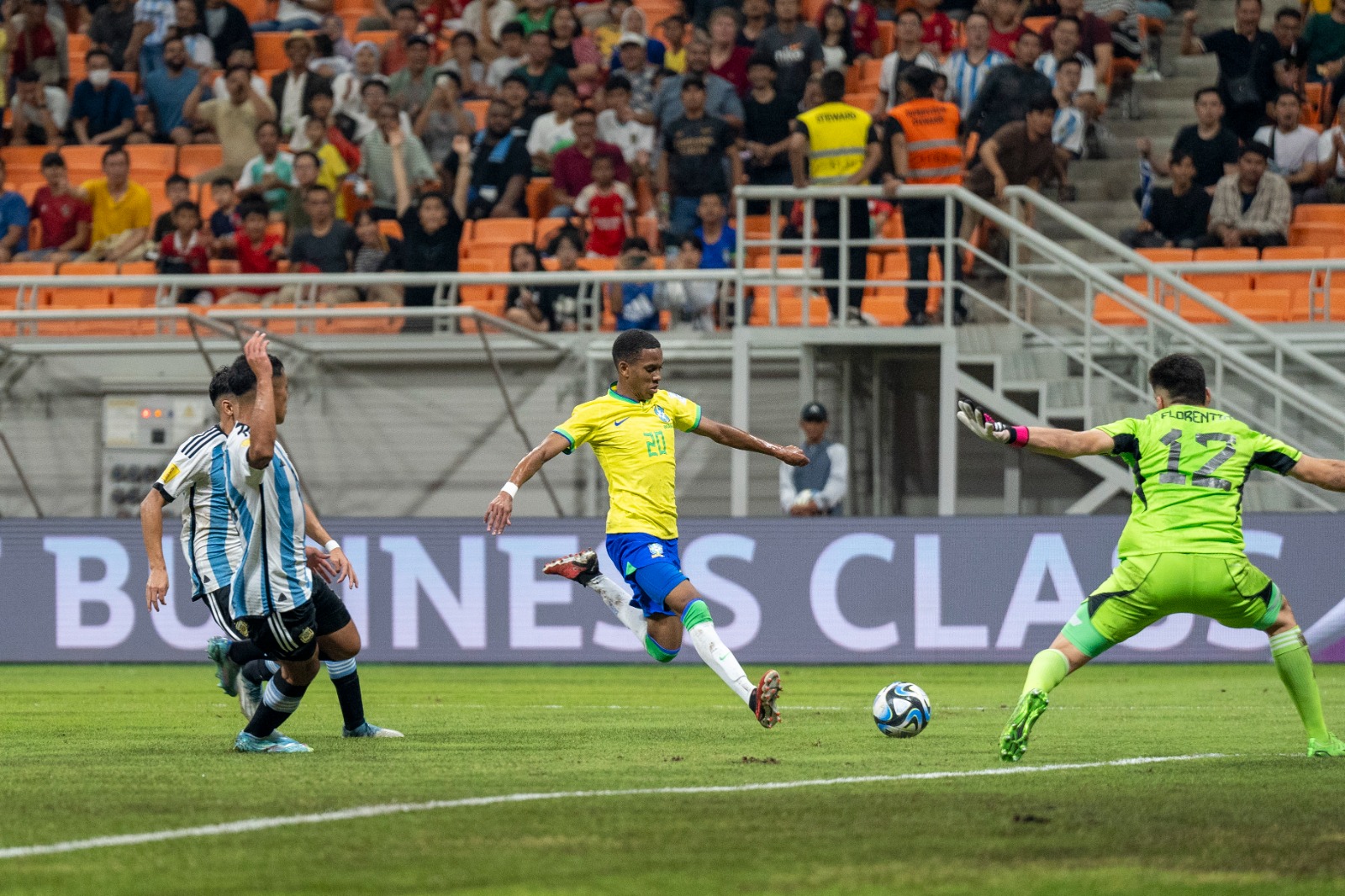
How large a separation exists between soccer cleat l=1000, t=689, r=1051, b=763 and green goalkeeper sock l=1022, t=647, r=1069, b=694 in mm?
49

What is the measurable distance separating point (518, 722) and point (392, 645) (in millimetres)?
5622

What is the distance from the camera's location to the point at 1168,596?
25.6ft

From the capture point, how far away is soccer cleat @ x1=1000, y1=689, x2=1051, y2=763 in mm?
7594

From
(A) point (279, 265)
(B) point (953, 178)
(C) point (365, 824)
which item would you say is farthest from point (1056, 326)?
(C) point (365, 824)

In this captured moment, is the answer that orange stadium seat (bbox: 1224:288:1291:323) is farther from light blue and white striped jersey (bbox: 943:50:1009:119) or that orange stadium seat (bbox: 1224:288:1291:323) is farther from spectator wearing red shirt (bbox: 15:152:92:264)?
spectator wearing red shirt (bbox: 15:152:92:264)

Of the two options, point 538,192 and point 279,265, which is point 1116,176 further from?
point 279,265

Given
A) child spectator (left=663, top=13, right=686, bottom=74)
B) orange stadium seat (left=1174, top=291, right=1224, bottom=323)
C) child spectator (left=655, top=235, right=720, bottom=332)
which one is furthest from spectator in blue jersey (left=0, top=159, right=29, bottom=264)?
orange stadium seat (left=1174, top=291, right=1224, bottom=323)

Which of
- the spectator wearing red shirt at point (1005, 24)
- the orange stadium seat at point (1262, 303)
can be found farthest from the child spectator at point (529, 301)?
the orange stadium seat at point (1262, 303)

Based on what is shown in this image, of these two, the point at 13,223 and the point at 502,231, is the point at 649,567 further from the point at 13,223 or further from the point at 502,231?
the point at 13,223

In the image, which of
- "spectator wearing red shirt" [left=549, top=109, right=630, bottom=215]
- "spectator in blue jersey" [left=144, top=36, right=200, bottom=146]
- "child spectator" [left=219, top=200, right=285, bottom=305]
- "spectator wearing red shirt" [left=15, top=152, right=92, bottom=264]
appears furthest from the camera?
"spectator in blue jersey" [left=144, top=36, right=200, bottom=146]

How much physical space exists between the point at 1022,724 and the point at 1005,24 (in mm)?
13038

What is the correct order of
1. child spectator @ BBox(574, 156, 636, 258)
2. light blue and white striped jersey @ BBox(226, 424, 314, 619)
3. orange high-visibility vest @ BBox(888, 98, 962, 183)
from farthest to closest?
child spectator @ BBox(574, 156, 636, 258)
orange high-visibility vest @ BBox(888, 98, 962, 183)
light blue and white striped jersey @ BBox(226, 424, 314, 619)

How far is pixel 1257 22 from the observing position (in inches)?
734

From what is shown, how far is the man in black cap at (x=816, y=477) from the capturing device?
639 inches
